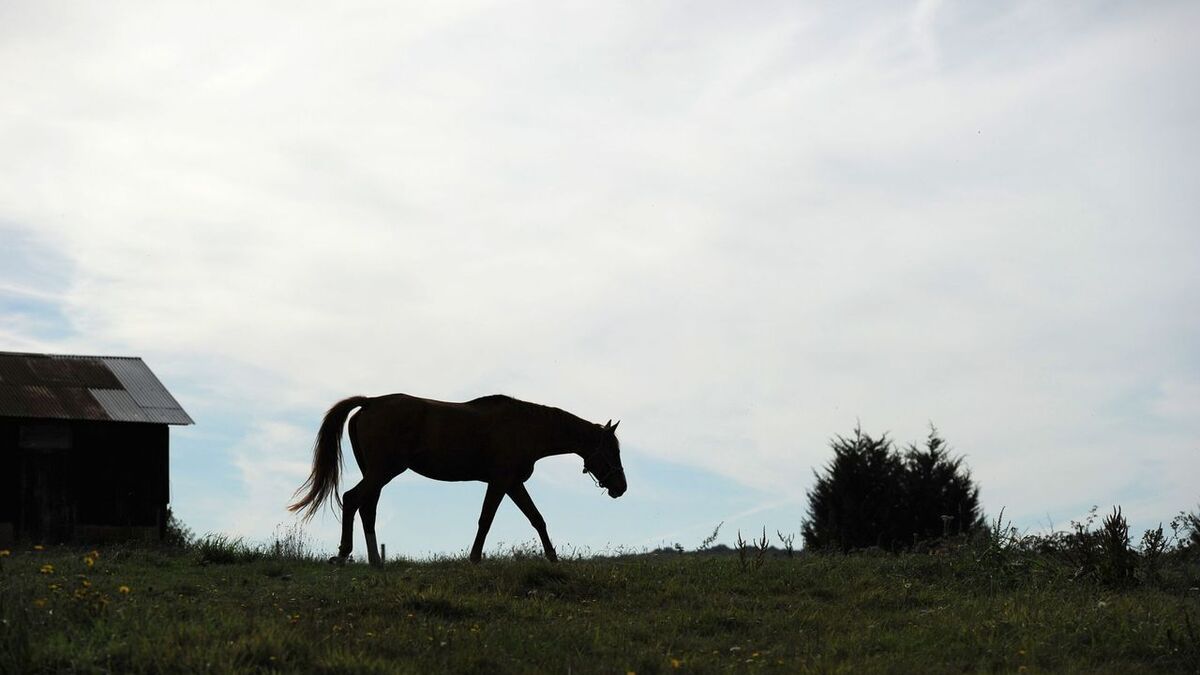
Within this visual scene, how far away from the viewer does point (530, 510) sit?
17.0 m

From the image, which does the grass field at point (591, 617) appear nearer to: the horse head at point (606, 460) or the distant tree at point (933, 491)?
the horse head at point (606, 460)

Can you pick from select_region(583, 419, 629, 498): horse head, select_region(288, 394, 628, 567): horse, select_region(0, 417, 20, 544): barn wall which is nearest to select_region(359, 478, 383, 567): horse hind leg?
select_region(288, 394, 628, 567): horse

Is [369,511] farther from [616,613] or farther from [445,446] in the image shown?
[616,613]

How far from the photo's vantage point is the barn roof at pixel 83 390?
2583 centimetres

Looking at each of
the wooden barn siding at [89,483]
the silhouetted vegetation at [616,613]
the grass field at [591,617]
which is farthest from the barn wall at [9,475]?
the grass field at [591,617]

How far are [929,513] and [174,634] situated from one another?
23.6 meters

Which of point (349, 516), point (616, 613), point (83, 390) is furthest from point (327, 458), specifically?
point (83, 390)

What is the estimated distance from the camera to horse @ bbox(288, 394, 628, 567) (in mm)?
16797

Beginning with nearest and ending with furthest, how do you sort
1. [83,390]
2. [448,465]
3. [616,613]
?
1. [616,613]
2. [448,465]
3. [83,390]

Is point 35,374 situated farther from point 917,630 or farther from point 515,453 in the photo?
point 917,630

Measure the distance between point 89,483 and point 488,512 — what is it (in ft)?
43.6

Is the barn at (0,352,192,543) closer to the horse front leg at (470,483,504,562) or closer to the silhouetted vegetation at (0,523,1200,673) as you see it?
the silhouetted vegetation at (0,523,1200,673)

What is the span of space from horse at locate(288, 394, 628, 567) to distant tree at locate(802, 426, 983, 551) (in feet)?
45.1

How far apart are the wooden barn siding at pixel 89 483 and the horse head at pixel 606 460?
13.0 m
